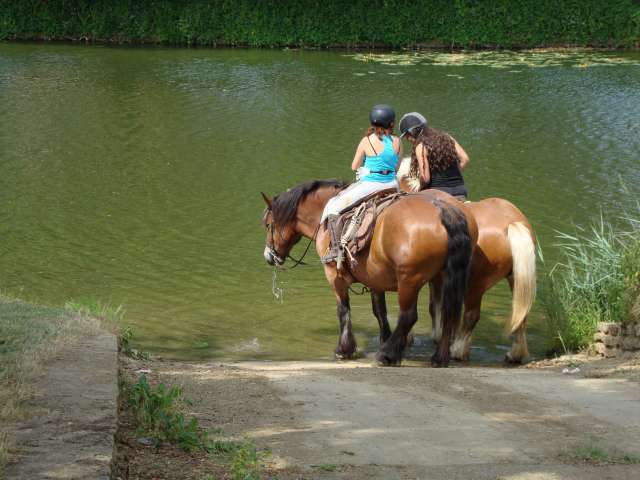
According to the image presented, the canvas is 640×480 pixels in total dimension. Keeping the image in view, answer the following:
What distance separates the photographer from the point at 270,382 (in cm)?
648

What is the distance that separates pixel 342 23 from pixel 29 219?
2170 cm

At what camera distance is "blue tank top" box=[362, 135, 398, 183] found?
28.5 ft

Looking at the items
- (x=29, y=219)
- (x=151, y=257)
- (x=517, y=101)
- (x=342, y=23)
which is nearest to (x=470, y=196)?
(x=151, y=257)

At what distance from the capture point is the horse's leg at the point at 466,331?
877cm

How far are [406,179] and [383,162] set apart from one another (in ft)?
2.61

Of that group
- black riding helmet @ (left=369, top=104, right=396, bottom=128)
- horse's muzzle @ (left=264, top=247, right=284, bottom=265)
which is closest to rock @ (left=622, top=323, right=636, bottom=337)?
black riding helmet @ (left=369, top=104, right=396, bottom=128)

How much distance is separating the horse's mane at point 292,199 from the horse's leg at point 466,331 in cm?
166

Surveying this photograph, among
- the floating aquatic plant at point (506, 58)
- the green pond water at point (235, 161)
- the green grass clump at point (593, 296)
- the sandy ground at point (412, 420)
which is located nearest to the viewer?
the sandy ground at point (412, 420)

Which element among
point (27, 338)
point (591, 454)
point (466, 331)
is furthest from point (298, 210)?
point (591, 454)

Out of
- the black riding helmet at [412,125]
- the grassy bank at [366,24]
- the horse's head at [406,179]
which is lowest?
the horse's head at [406,179]

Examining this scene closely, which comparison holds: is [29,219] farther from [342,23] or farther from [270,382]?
[342,23]

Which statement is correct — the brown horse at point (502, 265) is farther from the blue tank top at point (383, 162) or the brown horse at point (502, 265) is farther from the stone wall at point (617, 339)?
the stone wall at point (617, 339)

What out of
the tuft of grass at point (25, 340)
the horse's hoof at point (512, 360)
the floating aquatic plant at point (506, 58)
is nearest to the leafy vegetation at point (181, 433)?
the tuft of grass at point (25, 340)

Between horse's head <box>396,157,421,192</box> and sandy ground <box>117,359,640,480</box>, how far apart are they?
237 centimetres
